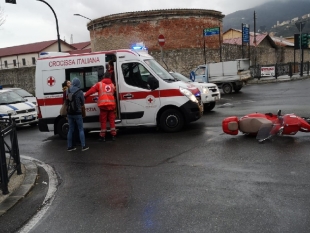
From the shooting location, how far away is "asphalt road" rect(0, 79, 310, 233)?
442cm

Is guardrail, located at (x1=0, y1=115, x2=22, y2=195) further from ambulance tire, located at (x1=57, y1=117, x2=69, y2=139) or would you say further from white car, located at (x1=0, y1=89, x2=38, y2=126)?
white car, located at (x1=0, y1=89, x2=38, y2=126)

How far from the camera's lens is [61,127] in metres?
11.2

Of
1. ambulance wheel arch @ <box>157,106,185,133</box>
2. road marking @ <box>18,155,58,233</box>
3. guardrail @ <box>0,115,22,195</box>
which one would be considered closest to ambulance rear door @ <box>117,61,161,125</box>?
ambulance wheel arch @ <box>157,106,185,133</box>

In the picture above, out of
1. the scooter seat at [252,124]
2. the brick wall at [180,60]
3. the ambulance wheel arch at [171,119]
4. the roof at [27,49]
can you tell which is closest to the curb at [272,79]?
the brick wall at [180,60]

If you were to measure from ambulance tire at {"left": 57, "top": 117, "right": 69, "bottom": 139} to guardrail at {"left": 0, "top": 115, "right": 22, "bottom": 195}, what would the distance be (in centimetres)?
372

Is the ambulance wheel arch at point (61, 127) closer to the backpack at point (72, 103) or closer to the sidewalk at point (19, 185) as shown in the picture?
the backpack at point (72, 103)

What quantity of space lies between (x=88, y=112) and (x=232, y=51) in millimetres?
31470

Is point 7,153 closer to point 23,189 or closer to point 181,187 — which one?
point 23,189

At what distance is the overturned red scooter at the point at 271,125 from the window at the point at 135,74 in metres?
2.90

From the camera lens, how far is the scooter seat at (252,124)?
27.9 ft

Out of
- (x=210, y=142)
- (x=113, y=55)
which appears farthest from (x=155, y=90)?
(x=210, y=142)

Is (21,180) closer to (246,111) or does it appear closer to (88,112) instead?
(88,112)

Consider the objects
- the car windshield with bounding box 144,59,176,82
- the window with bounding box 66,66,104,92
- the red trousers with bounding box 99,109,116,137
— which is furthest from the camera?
the window with bounding box 66,66,104,92

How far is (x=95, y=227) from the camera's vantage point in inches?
176
